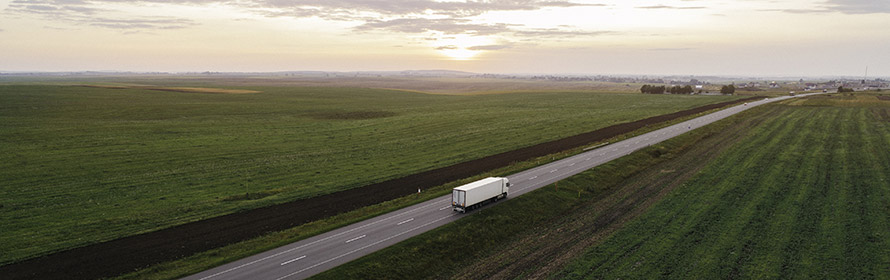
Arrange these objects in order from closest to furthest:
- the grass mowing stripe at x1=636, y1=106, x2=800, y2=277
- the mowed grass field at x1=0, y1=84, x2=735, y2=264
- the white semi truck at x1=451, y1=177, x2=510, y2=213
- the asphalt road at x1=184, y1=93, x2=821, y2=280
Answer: the asphalt road at x1=184, y1=93, x2=821, y2=280
the grass mowing stripe at x1=636, y1=106, x2=800, y2=277
the mowed grass field at x1=0, y1=84, x2=735, y2=264
the white semi truck at x1=451, y1=177, x2=510, y2=213

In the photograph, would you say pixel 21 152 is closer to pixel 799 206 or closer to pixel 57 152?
pixel 57 152

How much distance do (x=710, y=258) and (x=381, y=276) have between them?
19939mm

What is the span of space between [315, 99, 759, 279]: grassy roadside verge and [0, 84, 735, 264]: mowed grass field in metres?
15.2

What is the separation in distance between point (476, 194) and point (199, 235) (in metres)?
20.6

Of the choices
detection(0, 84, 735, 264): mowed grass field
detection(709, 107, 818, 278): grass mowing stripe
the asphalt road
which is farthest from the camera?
detection(0, 84, 735, 264): mowed grass field

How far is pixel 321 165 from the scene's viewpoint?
52062mm

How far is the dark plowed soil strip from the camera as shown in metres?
25.2

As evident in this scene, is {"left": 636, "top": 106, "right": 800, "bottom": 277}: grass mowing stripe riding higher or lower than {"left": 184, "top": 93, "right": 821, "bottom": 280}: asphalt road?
higher

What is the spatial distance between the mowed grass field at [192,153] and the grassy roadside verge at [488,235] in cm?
1516

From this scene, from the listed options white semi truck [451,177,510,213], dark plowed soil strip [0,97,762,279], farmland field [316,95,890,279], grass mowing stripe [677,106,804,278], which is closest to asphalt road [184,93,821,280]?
white semi truck [451,177,510,213]

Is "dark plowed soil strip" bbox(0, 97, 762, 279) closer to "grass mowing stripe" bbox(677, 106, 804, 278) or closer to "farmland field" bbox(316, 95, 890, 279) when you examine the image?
"farmland field" bbox(316, 95, 890, 279)

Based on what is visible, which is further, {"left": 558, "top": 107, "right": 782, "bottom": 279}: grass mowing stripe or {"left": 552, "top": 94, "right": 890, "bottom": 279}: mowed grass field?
{"left": 558, "top": 107, "right": 782, "bottom": 279}: grass mowing stripe

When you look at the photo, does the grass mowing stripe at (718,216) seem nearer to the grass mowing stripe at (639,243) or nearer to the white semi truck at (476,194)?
the grass mowing stripe at (639,243)

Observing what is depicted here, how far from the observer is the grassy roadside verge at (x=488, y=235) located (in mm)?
26391
